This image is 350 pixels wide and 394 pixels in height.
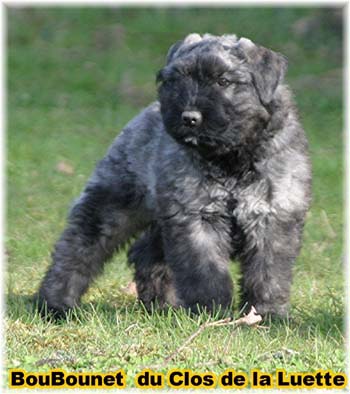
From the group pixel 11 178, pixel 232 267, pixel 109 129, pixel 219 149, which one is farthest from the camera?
pixel 109 129

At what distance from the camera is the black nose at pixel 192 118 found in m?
6.61

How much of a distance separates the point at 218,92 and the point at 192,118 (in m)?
0.28

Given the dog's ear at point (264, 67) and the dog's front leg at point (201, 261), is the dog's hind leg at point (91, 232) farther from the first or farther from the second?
the dog's ear at point (264, 67)

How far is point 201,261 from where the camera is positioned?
275 inches

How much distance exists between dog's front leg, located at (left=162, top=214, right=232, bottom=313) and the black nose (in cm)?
69

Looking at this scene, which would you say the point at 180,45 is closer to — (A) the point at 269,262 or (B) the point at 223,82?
(B) the point at 223,82

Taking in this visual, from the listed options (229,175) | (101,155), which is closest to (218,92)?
(229,175)

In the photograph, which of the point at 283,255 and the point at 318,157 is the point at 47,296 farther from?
the point at 318,157

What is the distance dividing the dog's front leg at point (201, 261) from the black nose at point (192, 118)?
69 centimetres

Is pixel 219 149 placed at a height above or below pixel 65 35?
above

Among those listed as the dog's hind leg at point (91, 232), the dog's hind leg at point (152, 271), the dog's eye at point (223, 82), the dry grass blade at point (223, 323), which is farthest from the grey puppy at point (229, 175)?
the dog's hind leg at point (152, 271)

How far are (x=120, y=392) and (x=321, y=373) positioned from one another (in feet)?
3.64

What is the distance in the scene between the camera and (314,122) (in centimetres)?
1480

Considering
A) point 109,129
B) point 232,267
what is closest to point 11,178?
point 109,129
